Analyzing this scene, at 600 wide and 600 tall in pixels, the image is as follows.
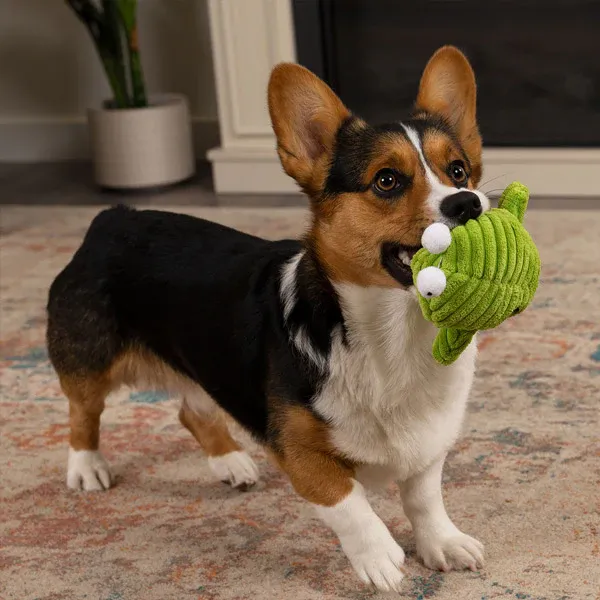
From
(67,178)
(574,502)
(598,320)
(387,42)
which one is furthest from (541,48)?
(574,502)

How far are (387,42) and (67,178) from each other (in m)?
1.65

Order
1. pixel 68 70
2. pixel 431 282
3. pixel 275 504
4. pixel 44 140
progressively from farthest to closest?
pixel 44 140, pixel 68 70, pixel 275 504, pixel 431 282

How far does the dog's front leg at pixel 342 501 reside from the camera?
168cm

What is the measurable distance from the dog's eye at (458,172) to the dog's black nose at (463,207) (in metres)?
0.15

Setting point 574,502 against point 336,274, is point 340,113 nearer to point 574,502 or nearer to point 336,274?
point 336,274

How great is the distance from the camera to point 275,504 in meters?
2.10

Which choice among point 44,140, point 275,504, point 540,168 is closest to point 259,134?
point 540,168

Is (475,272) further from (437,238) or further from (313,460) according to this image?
(313,460)

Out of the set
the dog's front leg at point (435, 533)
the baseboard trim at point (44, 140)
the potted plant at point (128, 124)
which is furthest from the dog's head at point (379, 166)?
the baseboard trim at point (44, 140)

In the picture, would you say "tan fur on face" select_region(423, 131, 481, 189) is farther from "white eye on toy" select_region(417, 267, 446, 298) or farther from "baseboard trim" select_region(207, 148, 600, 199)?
"baseboard trim" select_region(207, 148, 600, 199)

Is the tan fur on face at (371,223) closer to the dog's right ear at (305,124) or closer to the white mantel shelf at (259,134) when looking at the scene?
the dog's right ear at (305,124)

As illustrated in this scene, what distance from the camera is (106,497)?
2.19 m

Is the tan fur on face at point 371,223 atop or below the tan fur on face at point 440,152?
below

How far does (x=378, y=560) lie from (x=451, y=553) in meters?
0.19
